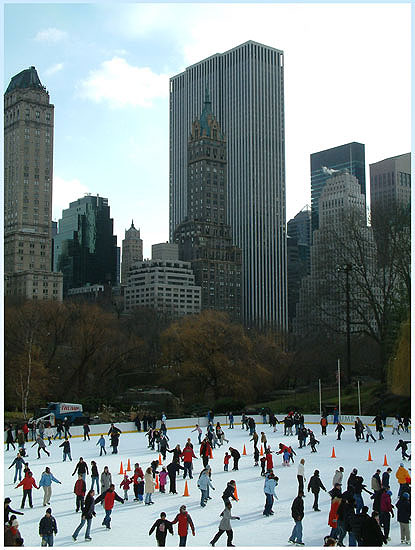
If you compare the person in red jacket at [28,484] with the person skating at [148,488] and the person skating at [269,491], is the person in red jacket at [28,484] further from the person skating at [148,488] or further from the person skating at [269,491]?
the person skating at [269,491]

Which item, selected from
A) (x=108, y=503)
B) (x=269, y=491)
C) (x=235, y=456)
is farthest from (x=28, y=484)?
(x=235, y=456)

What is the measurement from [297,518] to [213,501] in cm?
566

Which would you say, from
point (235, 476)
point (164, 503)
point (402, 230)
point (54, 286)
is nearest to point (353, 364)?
point (402, 230)

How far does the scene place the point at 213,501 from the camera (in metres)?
20.8

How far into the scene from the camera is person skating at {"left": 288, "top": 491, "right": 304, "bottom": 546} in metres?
15.6

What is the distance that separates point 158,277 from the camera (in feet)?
644

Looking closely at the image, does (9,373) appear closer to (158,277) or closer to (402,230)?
(402,230)

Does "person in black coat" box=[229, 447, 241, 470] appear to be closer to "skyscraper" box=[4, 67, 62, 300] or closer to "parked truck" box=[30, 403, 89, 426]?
"parked truck" box=[30, 403, 89, 426]

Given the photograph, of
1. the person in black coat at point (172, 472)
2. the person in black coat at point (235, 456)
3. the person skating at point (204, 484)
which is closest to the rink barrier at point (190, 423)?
the person in black coat at point (235, 456)

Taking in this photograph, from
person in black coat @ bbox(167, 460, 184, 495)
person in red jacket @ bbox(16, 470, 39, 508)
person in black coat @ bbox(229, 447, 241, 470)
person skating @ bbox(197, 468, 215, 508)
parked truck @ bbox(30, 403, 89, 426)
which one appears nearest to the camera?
person in red jacket @ bbox(16, 470, 39, 508)

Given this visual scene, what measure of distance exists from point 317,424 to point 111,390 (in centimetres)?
2804

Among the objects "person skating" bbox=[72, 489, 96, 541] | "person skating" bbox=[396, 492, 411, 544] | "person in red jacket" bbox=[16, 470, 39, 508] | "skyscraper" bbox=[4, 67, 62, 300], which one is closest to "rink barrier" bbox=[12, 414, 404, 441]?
"person in red jacket" bbox=[16, 470, 39, 508]

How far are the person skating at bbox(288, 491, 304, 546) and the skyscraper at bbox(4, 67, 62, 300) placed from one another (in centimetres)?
16306

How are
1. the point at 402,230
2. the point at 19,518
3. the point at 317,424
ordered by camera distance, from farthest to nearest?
the point at 402,230 → the point at 317,424 → the point at 19,518
